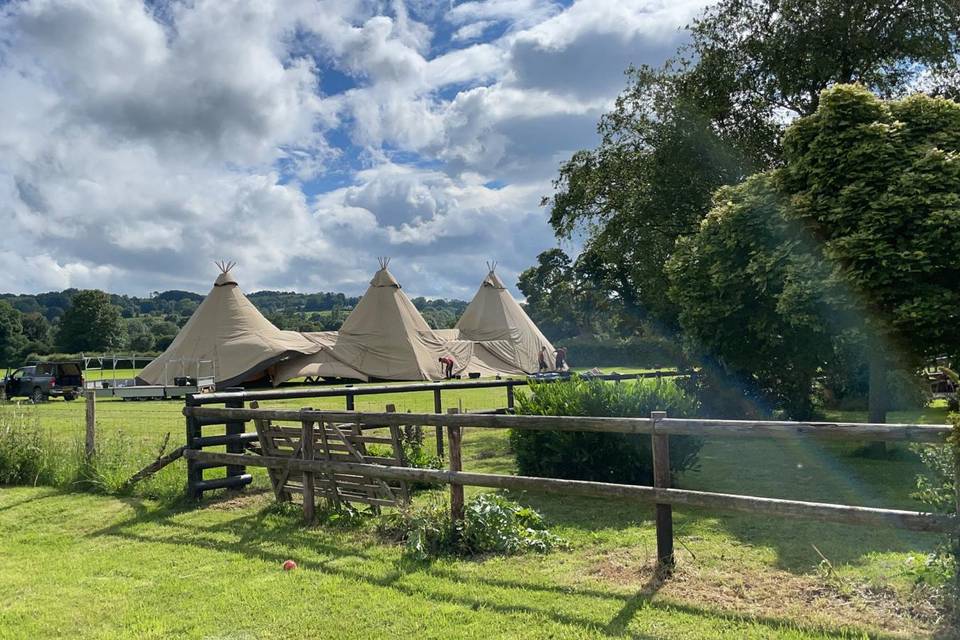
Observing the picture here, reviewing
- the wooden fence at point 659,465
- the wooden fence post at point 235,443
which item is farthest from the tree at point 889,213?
the wooden fence post at point 235,443

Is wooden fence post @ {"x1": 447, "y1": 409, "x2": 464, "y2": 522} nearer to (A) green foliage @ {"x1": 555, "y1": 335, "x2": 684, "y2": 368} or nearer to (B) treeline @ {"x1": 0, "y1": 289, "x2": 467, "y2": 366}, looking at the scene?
(A) green foliage @ {"x1": 555, "y1": 335, "x2": 684, "y2": 368}

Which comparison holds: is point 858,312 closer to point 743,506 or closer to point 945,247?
point 945,247

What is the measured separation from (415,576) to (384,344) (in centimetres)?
2912

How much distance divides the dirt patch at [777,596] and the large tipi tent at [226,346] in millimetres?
26449

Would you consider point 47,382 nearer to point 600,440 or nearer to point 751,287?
point 600,440

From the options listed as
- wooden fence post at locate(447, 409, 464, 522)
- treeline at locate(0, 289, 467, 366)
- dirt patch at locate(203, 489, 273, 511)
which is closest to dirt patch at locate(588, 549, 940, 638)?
wooden fence post at locate(447, 409, 464, 522)

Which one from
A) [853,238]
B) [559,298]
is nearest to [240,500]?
[853,238]

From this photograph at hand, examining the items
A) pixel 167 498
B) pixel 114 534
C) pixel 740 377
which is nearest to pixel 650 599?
pixel 114 534

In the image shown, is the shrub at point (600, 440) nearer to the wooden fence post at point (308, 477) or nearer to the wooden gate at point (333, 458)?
the wooden gate at point (333, 458)

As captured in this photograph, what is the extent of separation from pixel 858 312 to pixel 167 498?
8548 millimetres

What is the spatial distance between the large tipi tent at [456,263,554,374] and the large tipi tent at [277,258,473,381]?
10.4 ft

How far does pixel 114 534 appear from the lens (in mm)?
7199

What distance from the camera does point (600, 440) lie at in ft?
27.3

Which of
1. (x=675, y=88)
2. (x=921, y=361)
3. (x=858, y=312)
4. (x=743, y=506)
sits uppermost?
(x=675, y=88)
